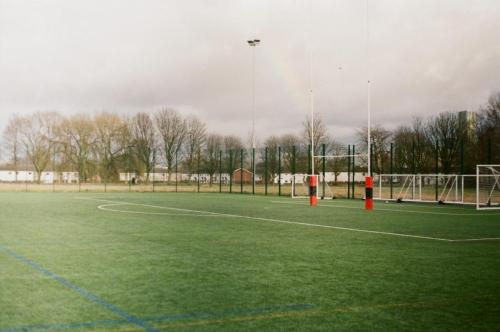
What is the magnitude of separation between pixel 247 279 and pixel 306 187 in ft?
101

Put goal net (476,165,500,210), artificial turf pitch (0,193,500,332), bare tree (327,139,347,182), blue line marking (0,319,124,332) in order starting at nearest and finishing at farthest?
blue line marking (0,319,124,332), artificial turf pitch (0,193,500,332), goal net (476,165,500,210), bare tree (327,139,347,182)

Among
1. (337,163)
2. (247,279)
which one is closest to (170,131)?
(337,163)

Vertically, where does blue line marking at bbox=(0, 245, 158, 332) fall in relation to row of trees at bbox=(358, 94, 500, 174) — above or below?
below

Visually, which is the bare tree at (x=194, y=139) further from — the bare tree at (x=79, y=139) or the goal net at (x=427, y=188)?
the goal net at (x=427, y=188)

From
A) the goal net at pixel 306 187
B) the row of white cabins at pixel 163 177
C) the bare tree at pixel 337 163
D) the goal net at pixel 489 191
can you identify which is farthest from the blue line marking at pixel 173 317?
the bare tree at pixel 337 163

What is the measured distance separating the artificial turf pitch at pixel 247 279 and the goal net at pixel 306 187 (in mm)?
18293

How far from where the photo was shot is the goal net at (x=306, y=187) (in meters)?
31.5

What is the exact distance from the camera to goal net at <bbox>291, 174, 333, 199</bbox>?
31531 millimetres

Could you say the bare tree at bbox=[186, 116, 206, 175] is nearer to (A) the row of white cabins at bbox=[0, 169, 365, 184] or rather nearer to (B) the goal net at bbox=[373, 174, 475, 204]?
(A) the row of white cabins at bbox=[0, 169, 365, 184]

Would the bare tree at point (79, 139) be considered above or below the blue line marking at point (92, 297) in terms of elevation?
above

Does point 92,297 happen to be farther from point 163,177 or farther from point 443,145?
point 163,177

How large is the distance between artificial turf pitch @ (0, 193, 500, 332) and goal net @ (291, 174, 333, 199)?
1829 centimetres

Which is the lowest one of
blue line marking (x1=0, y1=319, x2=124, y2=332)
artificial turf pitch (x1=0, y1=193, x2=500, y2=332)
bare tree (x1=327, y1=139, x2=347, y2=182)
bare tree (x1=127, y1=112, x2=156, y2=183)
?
artificial turf pitch (x1=0, y1=193, x2=500, y2=332)

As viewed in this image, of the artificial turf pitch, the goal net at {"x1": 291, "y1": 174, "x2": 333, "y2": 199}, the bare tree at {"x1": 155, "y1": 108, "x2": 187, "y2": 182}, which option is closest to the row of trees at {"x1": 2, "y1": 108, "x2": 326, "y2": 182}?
the bare tree at {"x1": 155, "y1": 108, "x2": 187, "y2": 182}
